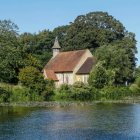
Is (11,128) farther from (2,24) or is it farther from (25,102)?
(2,24)

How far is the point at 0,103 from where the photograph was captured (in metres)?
60.1

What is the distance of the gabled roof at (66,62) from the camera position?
9186 centimetres

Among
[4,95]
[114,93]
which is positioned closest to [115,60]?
[114,93]

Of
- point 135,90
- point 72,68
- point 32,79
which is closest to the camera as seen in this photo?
point 32,79

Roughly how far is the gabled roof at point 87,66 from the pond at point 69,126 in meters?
40.1

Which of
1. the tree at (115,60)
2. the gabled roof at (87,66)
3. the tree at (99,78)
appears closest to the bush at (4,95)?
the tree at (99,78)

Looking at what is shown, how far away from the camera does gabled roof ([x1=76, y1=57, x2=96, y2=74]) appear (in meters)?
88.4

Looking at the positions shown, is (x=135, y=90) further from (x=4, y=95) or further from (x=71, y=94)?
(x=4, y=95)

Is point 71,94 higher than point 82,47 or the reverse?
the reverse

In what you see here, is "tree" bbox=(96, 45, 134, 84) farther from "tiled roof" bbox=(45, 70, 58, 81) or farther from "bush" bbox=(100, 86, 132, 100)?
"tiled roof" bbox=(45, 70, 58, 81)

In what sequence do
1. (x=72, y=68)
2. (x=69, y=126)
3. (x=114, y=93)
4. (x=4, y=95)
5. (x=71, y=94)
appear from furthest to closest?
(x=72, y=68) < (x=114, y=93) < (x=71, y=94) < (x=4, y=95) < (x=69, y=126)

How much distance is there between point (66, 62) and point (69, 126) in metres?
57.1

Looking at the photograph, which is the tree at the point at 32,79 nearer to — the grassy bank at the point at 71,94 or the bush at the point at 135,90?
the grassy bank at the point at 71,94

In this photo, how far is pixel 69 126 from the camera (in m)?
36.7
